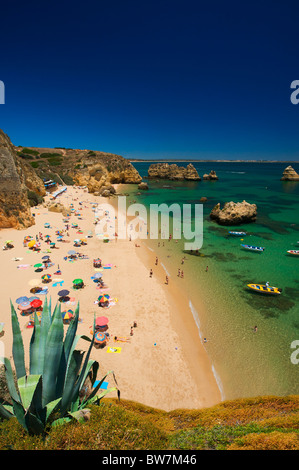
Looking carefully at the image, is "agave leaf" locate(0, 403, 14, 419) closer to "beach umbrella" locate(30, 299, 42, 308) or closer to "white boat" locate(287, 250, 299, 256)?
"beach umbrella" locate(30, 299, 42, 308)

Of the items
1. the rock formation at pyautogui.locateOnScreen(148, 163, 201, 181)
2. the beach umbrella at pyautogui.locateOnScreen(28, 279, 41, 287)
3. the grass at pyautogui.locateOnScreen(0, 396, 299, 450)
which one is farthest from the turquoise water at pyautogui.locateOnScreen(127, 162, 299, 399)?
→ the rock formation at pyautogui.locateOnScreen(148, 163, 201, 181)

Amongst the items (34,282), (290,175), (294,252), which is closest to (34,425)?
(34,282)

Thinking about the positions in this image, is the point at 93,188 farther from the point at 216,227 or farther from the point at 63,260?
the point at 63,260

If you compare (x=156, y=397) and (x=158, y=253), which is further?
(x=158, y=253)

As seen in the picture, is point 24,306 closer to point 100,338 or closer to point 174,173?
point 100,338

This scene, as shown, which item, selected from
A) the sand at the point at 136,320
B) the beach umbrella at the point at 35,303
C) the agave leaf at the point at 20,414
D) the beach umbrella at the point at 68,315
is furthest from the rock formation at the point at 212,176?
the agave leaf at the point at 20,414
